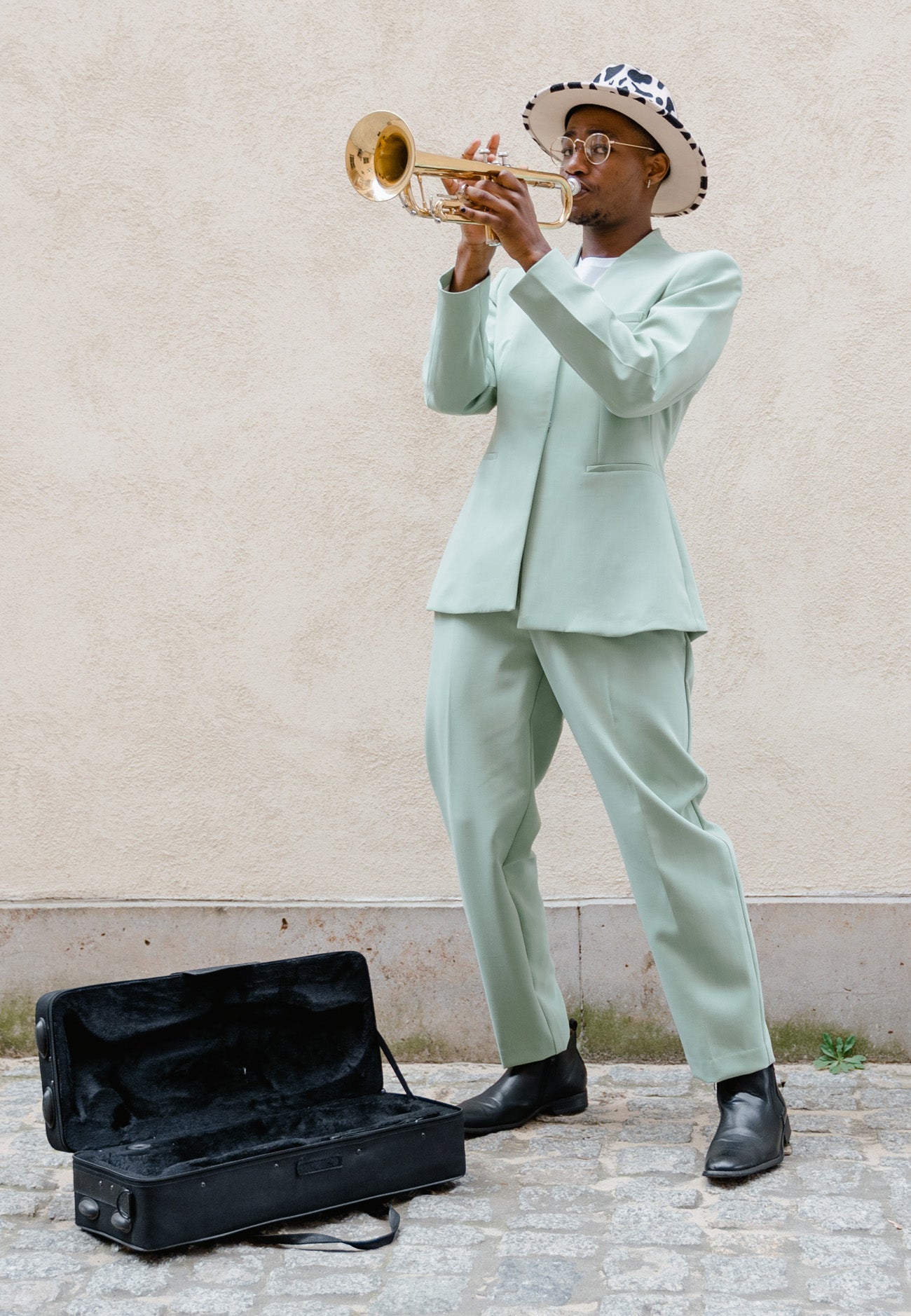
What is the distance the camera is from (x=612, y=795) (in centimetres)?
264

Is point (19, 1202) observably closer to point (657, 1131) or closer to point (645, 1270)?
point (645, 1270)

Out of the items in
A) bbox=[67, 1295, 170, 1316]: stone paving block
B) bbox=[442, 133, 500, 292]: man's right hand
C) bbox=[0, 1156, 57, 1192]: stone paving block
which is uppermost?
bbox=[442, 133, 500, 292]: man's right hand

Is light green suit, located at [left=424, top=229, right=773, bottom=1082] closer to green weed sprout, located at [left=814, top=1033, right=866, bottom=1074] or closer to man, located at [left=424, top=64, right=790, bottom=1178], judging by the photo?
man, located at [left=424, top=64, right=790, bottom=1178]

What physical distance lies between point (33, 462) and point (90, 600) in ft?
1.26

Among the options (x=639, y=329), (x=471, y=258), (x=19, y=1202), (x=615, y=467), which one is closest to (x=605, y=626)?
(x=615, y=467)

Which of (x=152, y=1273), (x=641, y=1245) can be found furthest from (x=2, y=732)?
(x=641, y=1245)

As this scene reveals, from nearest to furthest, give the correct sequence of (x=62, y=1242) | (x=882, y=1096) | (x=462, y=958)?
(x=62, y=1242)
(x=882, y=1096)
(x=462, y=958)

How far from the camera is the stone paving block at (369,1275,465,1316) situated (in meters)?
2.04

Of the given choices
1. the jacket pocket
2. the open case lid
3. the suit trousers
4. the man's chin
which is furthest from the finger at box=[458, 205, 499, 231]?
the open case lid

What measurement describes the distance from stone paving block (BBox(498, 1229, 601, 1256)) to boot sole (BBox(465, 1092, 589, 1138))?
53 centimetres

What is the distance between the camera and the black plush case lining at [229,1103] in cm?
227

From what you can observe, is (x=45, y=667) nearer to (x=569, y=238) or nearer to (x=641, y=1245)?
(x=569, y=238)

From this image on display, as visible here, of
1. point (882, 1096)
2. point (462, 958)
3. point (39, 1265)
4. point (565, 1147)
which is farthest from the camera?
point (462, 958)

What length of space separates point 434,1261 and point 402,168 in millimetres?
1807
